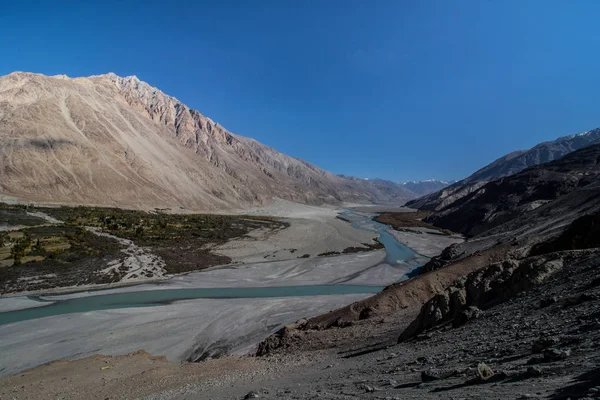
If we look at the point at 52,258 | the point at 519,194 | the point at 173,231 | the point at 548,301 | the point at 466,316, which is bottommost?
the point at 466,316

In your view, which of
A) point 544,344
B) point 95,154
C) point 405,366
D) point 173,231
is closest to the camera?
point 544,344

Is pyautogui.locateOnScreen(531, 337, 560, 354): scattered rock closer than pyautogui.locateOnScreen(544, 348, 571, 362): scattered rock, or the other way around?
pyautogui.locateOnScreen(544, 348, 571, 362): scattered rock

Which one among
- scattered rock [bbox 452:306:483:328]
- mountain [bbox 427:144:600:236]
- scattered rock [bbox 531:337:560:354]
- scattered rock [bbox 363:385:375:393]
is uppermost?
mountain [bbox 427:144:600:236]

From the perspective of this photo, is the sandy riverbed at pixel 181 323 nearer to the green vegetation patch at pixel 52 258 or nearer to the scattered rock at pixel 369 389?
the green vegetation patch at pixel 52 258

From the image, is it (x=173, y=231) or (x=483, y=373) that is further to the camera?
(x=173, y=231)

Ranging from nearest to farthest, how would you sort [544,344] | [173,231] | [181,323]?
1. [544,344]
2. [181,323]
3. [173,231]

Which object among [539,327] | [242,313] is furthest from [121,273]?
[539,327]

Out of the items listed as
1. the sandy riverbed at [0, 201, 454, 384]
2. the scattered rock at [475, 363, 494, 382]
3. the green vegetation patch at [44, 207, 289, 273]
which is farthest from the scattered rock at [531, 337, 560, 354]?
the green vegetation patch at [44, 207, 289, 273]

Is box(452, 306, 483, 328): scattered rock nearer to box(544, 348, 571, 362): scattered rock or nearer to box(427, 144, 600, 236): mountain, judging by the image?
box(544, 348, 571, 362): scattered rock

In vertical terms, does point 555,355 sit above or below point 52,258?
below

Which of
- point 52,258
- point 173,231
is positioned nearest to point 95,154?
point 173,231

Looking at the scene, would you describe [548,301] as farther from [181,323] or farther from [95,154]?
[95,154]

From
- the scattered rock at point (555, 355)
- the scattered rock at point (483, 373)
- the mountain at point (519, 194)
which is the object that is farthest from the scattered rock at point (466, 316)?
the mountain at point (519, 194)

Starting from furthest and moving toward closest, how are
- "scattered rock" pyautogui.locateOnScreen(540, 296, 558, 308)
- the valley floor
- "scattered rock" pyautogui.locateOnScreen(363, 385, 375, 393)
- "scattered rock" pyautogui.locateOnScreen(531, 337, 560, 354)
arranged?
"scattered rock" pyautogui.locateOnScreen(540, 296, 558, 308) → "scattered rock" pyautogui.locateOnScreen(363, 385, 375, 393) → "scattered rock" pyautogui.locateOnScreen(531, 337, 560, 354) → the valley floor
